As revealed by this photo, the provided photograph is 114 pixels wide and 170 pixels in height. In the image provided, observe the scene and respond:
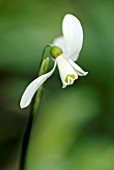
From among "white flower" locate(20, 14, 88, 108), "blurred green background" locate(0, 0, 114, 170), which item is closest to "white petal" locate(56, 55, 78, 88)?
"white flower" locate(20, 14, 88, 108)

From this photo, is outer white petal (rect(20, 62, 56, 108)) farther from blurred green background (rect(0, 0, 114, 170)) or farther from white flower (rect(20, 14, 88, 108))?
blurred green background (rect(0, 0, 114, 170))

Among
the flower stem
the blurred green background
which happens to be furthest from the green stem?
the blurred green background

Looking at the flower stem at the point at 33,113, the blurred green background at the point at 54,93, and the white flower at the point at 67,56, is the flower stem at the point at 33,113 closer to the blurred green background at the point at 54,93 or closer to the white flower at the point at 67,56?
the white flower at the point at 67,56

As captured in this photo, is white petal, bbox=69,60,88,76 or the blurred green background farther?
the blurred green background

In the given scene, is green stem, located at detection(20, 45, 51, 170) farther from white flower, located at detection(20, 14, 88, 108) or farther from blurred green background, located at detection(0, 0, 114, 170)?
blurred green background, located at detection(0, 0, 114, 170)

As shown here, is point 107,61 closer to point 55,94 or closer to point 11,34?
point 55,94

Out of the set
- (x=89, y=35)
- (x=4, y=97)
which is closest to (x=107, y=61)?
(x=89, y=35)

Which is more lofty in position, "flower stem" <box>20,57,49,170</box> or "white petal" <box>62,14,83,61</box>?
"white petal" <box>62,14,83,61</box>

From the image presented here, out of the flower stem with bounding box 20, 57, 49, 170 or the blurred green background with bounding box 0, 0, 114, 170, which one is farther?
the blurred green background with bounding box 0, 0, 114, 170
